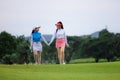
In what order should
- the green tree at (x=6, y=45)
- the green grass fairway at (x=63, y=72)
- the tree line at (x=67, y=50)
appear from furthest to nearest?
the green tree at (x=6, y=45)
the tree line at (x=67, y=50)
the green grass fairway at (x=63, y=72)

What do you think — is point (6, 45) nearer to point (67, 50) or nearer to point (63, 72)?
point (67, 50)

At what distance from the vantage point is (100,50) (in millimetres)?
137250

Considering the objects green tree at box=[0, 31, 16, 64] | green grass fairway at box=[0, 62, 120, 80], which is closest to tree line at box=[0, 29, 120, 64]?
green tree at box=[0, 31, 16, 64]

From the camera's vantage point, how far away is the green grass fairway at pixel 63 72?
A: 918 inches

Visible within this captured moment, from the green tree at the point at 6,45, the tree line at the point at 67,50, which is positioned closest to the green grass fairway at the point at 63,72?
the tree line at the point at 67,50

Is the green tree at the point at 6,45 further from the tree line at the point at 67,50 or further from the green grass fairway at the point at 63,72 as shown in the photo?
the green grass fairway at the point at 63,72

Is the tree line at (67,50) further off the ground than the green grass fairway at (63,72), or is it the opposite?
the tree line at (67,50)

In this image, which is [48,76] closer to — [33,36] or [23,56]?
[33,36]

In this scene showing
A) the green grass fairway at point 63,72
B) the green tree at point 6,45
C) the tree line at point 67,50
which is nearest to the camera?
the green grass fairway at point 63,72

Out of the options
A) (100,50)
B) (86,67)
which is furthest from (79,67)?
(100,50)

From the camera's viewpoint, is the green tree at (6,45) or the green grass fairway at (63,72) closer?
the green grass fairway at (63,72)

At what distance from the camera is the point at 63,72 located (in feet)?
89.0

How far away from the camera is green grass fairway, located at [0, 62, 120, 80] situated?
2331 centimetres

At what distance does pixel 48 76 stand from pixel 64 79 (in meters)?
1.29
